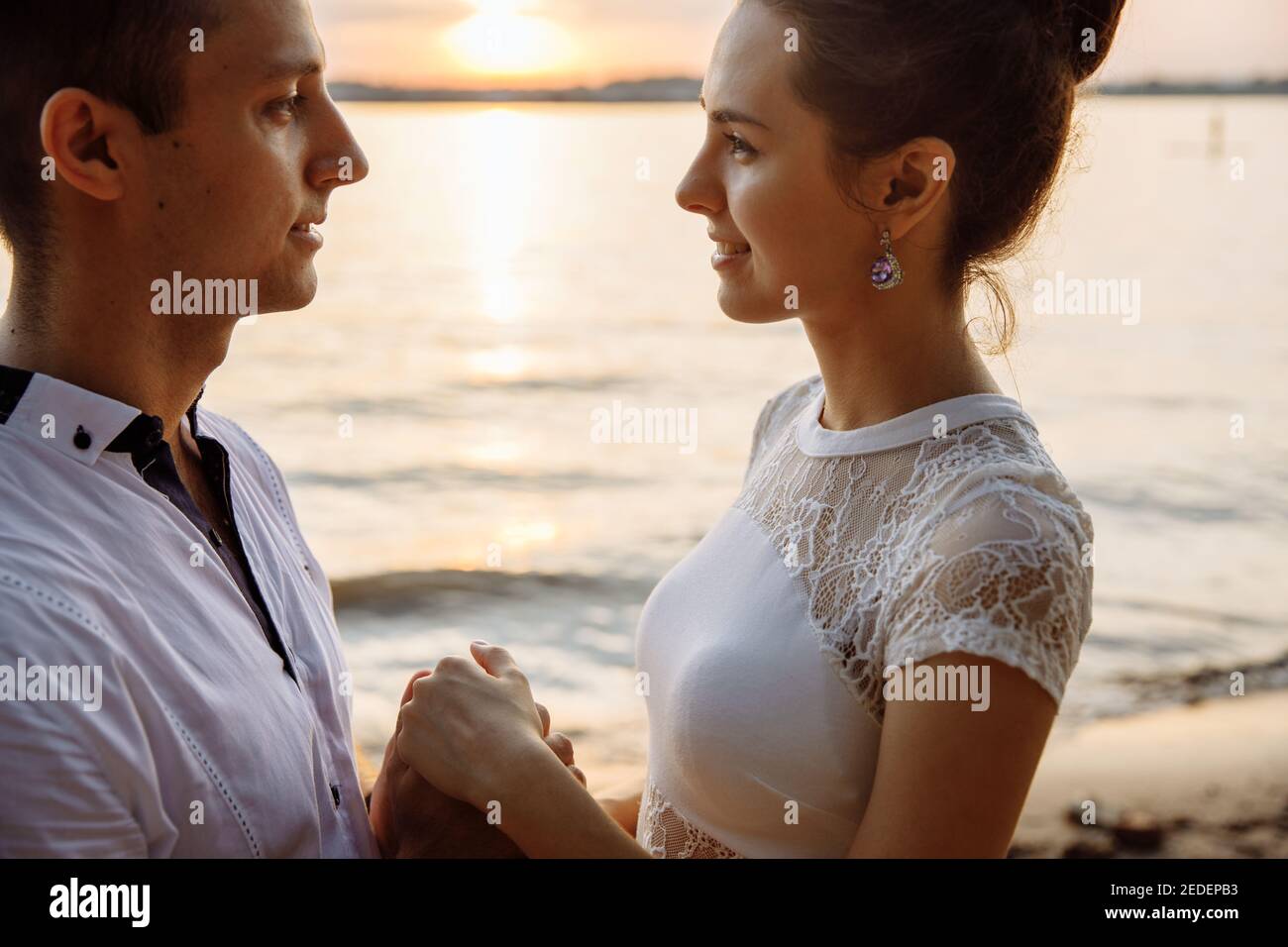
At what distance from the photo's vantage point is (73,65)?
1.86m

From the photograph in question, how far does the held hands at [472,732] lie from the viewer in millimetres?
2006

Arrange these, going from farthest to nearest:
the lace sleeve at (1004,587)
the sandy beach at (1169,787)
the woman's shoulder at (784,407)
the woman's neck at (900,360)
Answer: the sandy beach at (1169,787), the woman's shoulder at (784,407), the woman's neck at (900,360), the lace sleeve at (1004,587)

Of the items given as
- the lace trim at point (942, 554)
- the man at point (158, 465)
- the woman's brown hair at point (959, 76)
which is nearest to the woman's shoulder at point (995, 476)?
the lace trim at point (942, 554)

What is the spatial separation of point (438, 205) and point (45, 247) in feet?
95.8

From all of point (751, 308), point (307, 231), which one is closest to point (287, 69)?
point (307, 231)

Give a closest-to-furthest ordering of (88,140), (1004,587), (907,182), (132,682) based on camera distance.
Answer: (132,682)
(1004,587)
(88,140)
(907,182)

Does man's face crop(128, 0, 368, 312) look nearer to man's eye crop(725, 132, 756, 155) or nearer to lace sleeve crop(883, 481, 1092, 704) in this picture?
man's eye crop(725, 132, 756, 155)

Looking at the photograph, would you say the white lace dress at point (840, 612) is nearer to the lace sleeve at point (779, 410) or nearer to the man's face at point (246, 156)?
the lace sleeve at point (779, 410)

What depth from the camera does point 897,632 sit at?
6.10 feet

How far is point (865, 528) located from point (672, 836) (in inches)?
25.3

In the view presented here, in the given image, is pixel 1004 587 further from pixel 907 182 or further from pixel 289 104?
pixel 289 104

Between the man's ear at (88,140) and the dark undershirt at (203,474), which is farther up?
the man's ear at (88,140)
